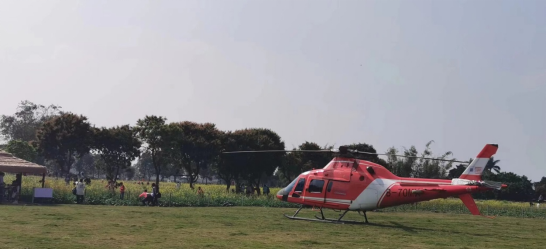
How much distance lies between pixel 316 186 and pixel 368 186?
2.14 meters

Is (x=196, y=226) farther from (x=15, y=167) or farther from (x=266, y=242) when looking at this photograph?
(x=15, y=167)

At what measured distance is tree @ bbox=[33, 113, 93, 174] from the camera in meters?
62.0

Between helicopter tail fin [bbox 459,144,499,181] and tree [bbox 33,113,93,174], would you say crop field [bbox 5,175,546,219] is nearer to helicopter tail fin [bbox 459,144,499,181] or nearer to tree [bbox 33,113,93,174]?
helicopter tail fin [bbox 459,144,499,181]

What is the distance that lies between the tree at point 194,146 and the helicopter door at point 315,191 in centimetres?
3585

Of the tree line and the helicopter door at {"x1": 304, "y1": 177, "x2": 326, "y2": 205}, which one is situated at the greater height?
the tree line

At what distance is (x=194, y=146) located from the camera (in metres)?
57.8

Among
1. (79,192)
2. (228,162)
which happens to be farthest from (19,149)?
(79,192)

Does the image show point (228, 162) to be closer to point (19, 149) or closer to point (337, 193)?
point (19, 149)

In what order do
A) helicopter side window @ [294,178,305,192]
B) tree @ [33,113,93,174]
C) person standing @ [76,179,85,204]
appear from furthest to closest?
tree @ [33,113,93,174] < person standing @ [76,179,85,204] < helicopter side window @ [294,178,305,192]

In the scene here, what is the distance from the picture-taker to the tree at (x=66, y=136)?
62031 millimetres

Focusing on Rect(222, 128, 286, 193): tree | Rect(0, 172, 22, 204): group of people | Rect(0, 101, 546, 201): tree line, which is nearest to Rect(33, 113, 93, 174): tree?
Rect(0, 101, 546, 201): tree line

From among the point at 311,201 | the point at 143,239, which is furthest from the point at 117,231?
the point at 311,201

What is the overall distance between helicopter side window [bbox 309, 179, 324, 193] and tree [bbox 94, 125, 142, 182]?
4365 centimetres

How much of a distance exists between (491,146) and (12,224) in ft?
50.0
